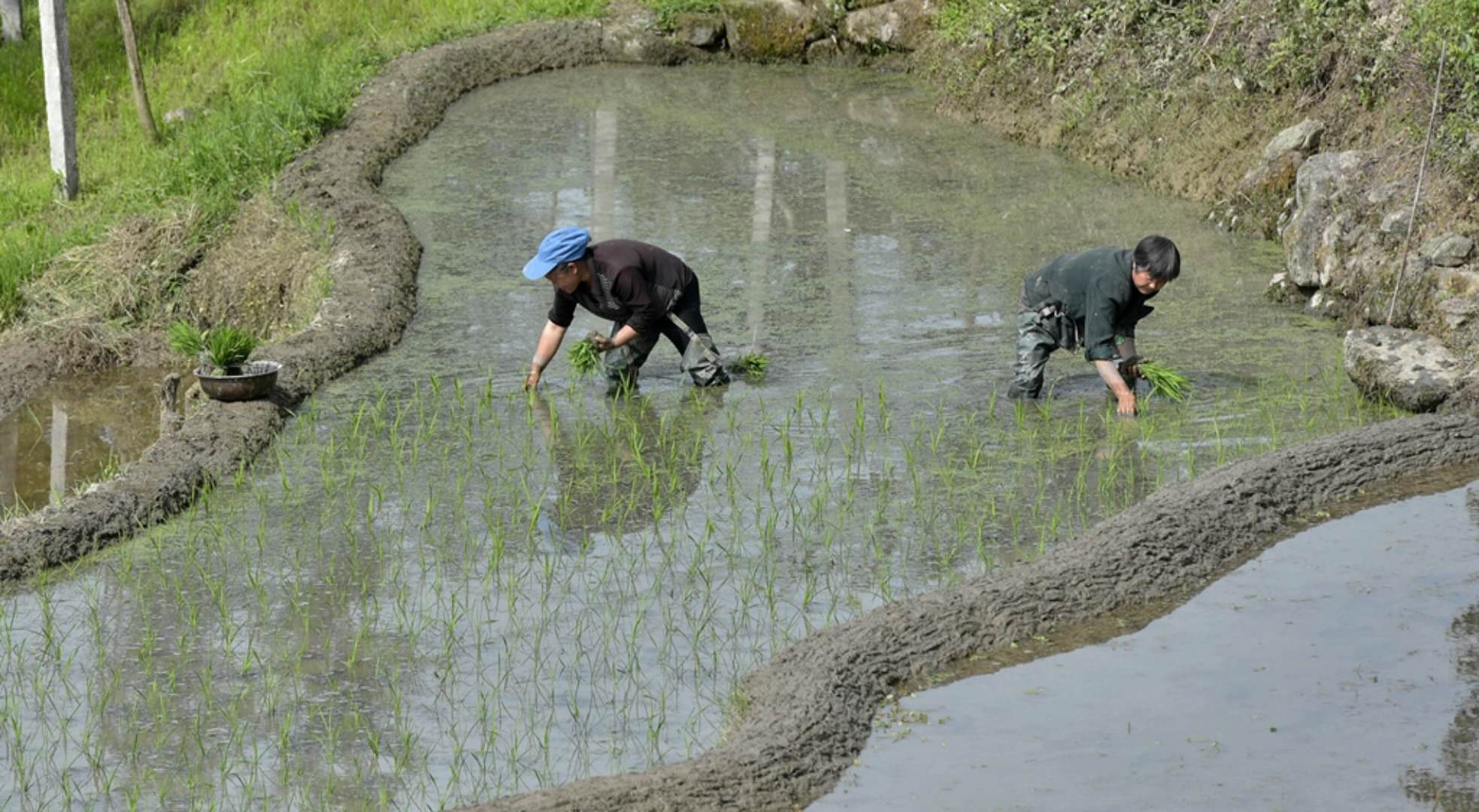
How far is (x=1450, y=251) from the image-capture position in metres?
8.97

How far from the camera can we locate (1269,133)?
39.7 ft

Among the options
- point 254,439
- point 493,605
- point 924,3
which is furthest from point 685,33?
point 493,605

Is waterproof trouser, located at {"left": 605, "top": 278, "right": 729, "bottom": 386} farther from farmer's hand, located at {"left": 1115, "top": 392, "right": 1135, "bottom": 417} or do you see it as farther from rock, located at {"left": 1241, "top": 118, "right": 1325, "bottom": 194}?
rock, located at {"left": 1241, "top": 118, "right": 1325, "bottom": 194}

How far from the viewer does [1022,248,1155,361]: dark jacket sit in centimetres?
767

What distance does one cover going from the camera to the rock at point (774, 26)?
1717 cm

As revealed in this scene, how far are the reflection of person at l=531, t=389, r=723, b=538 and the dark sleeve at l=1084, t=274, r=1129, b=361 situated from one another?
1.81 metres

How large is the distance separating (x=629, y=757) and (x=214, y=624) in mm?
1776

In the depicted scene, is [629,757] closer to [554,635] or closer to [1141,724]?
[554,635]

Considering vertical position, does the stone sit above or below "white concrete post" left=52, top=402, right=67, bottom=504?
above

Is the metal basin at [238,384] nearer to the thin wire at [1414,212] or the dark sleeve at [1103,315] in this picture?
the dark sleeve at [1103,315]

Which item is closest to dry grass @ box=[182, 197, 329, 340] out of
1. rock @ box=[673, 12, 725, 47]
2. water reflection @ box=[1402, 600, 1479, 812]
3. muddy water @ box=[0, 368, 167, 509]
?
muddy water @ box=[0, 368, 167, 509]

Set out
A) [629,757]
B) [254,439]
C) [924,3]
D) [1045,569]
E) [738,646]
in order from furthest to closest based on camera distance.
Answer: [924,3], [254,439], [1045,569], [738,646], [629,757]

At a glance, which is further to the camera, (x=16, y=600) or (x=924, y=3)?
(x=924, y=3)

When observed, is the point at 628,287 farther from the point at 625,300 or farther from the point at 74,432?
the point at 74,432
